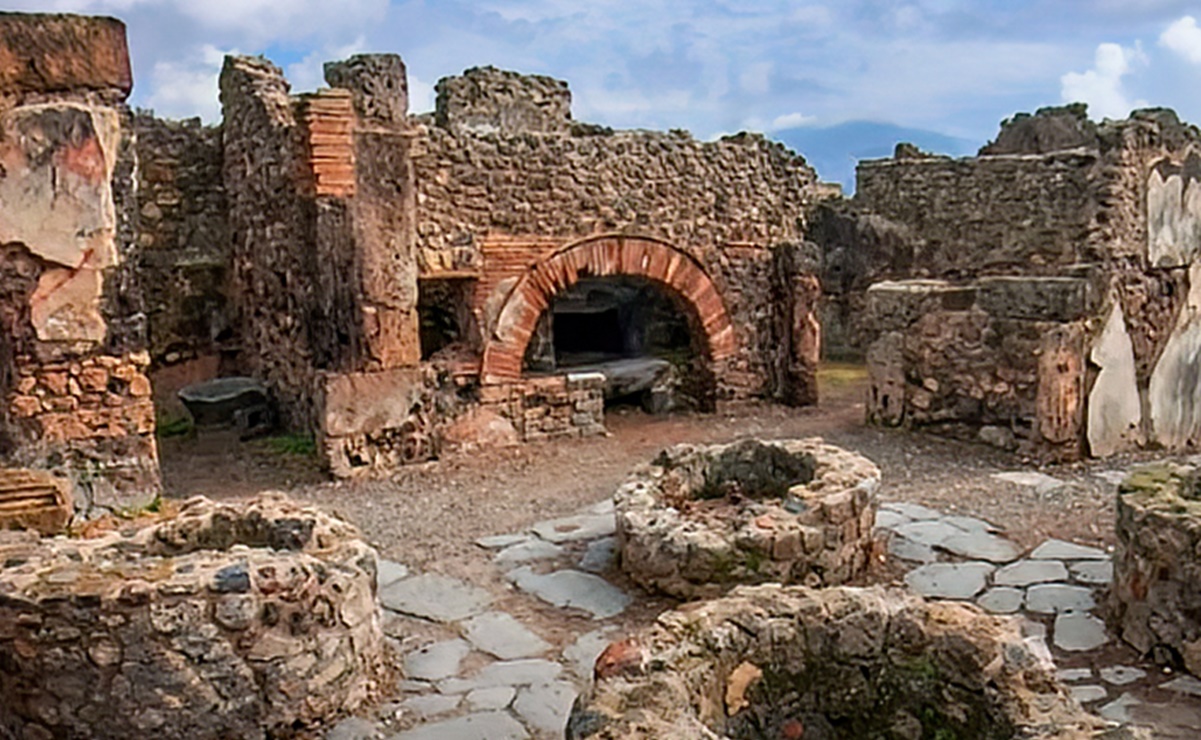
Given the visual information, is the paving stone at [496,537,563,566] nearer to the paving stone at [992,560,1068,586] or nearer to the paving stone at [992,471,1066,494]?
the paving stone at [992,560,1068,586]

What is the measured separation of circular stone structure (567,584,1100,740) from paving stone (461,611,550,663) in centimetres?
138

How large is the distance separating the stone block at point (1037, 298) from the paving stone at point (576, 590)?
14.3 ft

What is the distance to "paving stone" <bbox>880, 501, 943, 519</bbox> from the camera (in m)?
6.29

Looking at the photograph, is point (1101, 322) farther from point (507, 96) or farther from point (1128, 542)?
point (507, 96)

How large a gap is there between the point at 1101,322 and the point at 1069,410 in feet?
2.48

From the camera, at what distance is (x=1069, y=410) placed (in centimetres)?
746

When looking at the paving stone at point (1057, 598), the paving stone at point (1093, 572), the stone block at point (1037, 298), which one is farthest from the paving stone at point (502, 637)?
the stone block at point (1037, 298)

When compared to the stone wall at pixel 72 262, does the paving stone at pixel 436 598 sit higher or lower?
lower

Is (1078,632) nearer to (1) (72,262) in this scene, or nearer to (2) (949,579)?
(2) (949,579)

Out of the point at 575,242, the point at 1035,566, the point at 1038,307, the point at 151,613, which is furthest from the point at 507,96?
the point at 151,613

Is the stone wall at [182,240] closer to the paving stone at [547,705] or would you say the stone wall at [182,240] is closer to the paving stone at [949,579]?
the paving stone at [547,705]

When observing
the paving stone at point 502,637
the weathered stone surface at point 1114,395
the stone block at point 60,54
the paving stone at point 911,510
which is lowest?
the paving stone at point 502,637

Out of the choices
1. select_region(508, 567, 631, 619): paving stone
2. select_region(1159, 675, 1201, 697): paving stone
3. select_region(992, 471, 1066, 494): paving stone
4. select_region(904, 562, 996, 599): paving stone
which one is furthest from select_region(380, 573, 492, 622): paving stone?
select_region(992, 471, 1066, 494): paving stone

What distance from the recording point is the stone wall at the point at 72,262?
5.44 m
